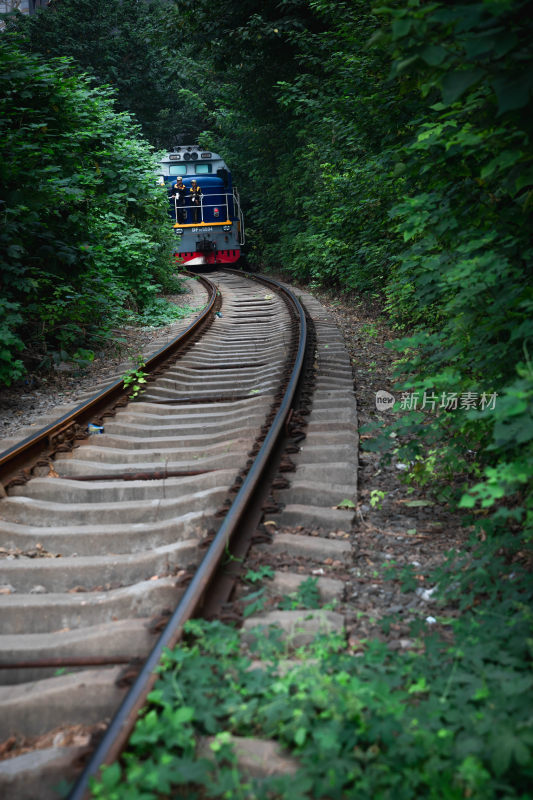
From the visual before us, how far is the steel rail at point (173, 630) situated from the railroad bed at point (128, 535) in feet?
0.27

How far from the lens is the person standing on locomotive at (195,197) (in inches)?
801

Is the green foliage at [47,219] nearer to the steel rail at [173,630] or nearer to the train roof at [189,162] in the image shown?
the steel rail at [173,630]

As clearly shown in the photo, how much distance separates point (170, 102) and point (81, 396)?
104ft

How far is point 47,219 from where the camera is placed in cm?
696

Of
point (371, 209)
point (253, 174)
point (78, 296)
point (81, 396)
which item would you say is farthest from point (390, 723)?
point (253, 174)

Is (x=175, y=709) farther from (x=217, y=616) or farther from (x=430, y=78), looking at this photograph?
(x=430, y=78)

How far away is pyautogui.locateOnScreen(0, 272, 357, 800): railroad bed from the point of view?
205cm

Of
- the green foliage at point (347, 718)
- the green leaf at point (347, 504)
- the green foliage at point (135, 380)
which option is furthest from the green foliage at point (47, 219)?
the green foliage at point (347, 718)

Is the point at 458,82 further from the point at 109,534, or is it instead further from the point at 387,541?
the point at 109,534

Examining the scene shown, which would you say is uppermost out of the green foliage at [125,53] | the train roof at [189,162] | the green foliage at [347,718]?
the green foliage at [125,53]

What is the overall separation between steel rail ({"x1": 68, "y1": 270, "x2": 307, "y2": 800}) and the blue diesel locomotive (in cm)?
1758

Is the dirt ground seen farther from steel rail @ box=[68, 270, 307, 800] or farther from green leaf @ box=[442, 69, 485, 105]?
green leaf @ box=[442, 69, 485, 105]

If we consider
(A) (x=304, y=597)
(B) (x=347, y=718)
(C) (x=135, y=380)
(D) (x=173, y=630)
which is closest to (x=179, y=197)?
(C) (x=135, y=380)

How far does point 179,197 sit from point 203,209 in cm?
87
